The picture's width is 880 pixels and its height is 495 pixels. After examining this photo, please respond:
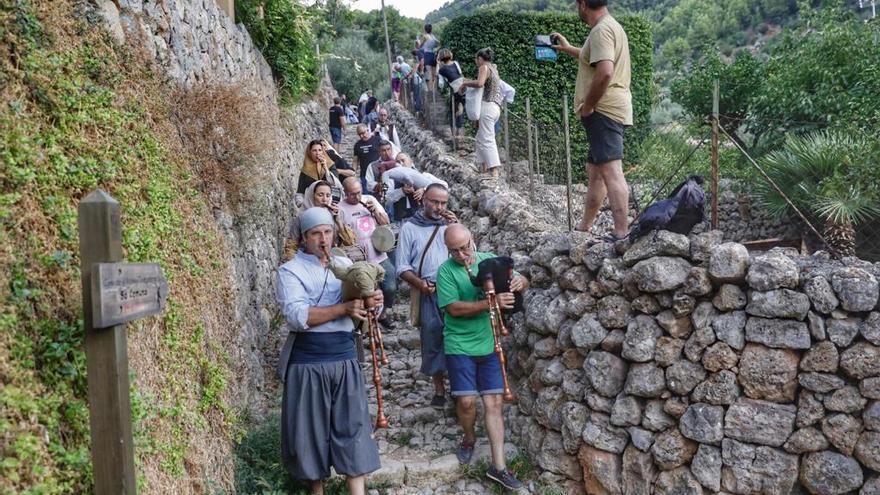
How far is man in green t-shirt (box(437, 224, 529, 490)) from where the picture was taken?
5059mm

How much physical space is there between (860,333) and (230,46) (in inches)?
270

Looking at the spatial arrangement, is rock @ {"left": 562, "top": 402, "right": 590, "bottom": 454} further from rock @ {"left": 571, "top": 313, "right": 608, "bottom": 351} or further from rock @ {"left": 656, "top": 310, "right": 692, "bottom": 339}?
rock @ {"left": 656, "top": 310, "right": 692, "bottom": 339}

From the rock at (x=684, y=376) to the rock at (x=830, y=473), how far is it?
777 mm

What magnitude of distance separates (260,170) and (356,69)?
2713 centimetres

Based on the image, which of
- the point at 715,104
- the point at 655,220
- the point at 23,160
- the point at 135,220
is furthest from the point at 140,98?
the point at 715,104

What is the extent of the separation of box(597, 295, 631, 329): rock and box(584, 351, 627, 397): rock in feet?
0.76

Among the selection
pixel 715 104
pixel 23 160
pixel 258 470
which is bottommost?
pixel 258 470

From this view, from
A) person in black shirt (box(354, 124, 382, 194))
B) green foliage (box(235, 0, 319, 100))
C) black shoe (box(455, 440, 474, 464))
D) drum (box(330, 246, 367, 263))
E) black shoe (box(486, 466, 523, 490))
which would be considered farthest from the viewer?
person in black shirt (box(354, 124, 382, 194))

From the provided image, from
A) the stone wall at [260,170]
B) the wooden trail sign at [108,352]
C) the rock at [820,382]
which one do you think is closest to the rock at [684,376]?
the rock at [820,382]

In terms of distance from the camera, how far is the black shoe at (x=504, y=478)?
499 centimetres

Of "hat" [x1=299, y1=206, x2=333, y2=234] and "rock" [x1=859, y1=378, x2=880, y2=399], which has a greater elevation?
"hat" [x1=299, y1=206, x2=333, y2=234]

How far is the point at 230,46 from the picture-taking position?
7.99m

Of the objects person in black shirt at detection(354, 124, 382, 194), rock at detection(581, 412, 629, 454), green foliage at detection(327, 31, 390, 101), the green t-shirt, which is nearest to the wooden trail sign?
the green t-shirt

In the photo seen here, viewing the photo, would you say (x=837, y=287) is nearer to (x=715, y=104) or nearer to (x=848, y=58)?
(x=715, y=104)
